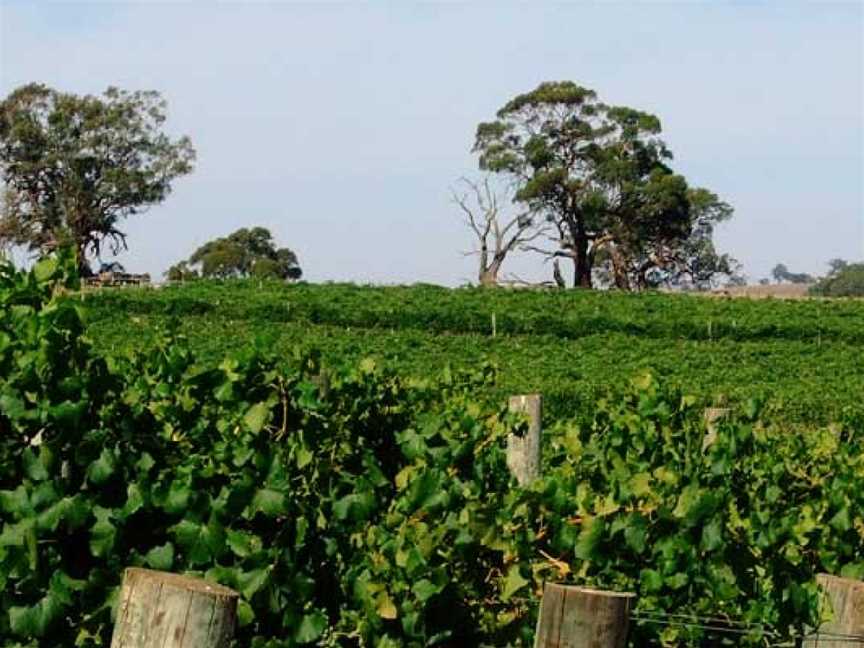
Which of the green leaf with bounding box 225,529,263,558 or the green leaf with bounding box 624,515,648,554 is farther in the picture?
the green leaf with bounding box 624,515,648,554

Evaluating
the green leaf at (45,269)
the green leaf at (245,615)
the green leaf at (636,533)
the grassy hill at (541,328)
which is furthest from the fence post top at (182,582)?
the grassy hill at (541,328)

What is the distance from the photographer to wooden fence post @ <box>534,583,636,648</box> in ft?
10.9

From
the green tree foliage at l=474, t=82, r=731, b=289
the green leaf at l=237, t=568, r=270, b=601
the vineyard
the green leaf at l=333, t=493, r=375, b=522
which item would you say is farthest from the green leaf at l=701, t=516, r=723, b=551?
the green tree foliage at l=474, t=82, r=731, b=289

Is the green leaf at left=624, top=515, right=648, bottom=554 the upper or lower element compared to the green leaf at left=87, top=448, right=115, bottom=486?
lower

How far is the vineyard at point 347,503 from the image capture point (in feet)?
13.6

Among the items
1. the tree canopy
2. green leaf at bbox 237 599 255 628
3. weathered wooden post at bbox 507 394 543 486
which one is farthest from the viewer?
the tree canopy

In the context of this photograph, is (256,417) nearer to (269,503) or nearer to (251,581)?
(269,503)

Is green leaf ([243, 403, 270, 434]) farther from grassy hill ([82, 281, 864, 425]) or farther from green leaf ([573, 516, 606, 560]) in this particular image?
grassy hill ([82, 281, 864, 425])

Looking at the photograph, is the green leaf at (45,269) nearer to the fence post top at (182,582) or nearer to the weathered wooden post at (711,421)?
the fence post top at (182,582)

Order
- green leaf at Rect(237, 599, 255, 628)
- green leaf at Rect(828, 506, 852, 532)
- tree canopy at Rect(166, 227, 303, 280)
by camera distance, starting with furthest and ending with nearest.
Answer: tree canopy at Rect(166, 227, 303, 280) < green leaf at Rect(828, 506, 852, 532) < green leaf at Rect(237, 599, 255, 628)

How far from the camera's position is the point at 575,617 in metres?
3.32

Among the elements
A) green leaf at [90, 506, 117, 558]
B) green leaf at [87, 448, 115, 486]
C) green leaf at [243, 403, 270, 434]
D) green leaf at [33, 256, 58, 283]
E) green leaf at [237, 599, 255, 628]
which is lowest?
green leaf at [237, 599, 255, 628]

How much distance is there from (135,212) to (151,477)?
70.9m

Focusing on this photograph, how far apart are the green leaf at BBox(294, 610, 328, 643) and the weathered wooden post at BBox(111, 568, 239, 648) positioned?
100 cm
